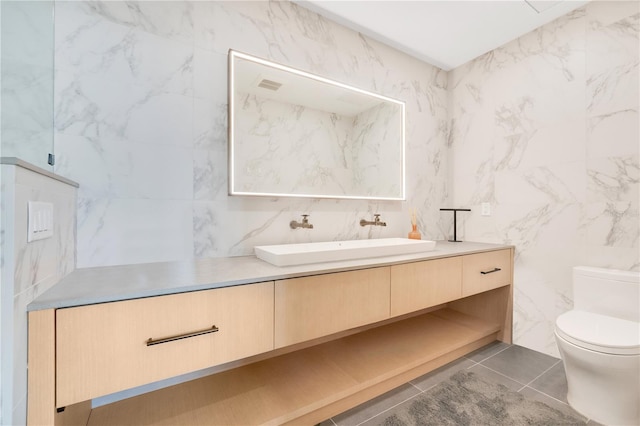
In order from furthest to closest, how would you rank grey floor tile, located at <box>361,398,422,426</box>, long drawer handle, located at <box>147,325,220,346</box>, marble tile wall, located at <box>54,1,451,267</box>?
grey floor tile, located at <box>361,398,422,426</box> < marble tile wall, located at <box>54,1,451,267</box> < long drawer handle, located at <box>147,325,220,346</box>

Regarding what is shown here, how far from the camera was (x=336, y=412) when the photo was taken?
4.61ft

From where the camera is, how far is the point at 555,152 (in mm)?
1970

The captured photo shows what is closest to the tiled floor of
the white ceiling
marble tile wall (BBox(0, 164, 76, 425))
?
marble tile wall (BBox(0, 164, 76, 425))

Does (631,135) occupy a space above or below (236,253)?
above

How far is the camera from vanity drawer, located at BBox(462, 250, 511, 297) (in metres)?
1.83

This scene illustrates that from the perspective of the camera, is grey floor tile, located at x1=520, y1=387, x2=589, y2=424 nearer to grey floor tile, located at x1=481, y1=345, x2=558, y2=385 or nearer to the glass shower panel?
grey floor tile, located at x1=481, y1=345, x2=558, y2=385

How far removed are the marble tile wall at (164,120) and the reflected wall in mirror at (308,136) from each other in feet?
0.26

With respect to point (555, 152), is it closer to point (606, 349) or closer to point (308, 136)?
point (606, 349)

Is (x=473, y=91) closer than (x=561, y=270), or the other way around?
(x=561, y=270)

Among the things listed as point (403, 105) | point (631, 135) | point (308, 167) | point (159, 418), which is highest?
point (403, 105)

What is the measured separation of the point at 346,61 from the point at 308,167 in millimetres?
836

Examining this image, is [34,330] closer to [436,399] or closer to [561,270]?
[436,399]

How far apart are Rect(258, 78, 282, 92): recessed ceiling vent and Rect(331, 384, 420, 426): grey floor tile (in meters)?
1.86

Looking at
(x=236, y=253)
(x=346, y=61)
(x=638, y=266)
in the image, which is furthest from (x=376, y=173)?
(x=638, y=266)
